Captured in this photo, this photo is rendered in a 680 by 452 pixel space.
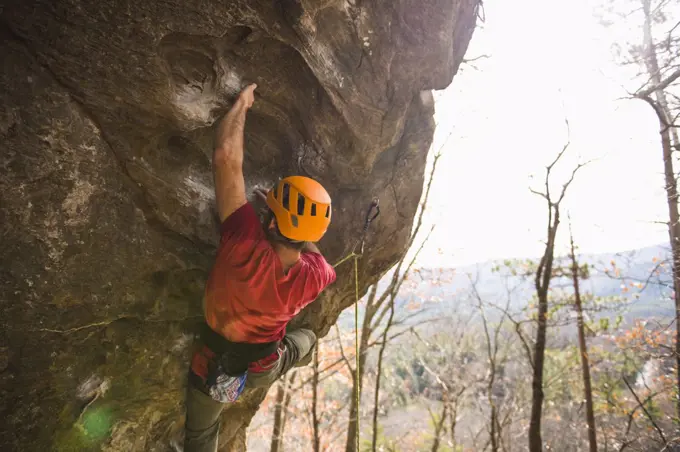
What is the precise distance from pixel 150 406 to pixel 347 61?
12.3 ft

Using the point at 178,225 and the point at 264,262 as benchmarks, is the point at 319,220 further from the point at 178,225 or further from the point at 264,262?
the point at 178,225

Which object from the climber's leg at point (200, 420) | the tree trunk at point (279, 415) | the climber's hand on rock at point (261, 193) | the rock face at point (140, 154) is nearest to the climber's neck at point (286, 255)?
the climber's hand on rock at point (261, 193)

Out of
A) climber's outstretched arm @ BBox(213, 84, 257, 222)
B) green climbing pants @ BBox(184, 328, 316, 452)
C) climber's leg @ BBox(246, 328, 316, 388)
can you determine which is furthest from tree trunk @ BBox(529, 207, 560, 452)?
climber's outstretched arm @ BBox(213, 84, 257, 222)

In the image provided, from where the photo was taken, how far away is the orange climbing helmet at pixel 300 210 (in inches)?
99.5

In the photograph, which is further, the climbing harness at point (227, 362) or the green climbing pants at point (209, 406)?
the green climbing pants at point (209, 406)

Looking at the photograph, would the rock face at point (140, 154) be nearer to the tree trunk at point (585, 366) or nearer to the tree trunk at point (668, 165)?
the tree trunk at point (668, 165)

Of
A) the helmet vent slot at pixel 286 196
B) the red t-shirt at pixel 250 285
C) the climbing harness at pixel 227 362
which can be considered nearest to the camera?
the red t-shirt at pixel 250 285

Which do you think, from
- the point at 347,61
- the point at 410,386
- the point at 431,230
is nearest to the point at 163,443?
the point at 347,61

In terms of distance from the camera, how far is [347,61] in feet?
11.8

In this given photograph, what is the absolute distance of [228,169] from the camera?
2.62 meters

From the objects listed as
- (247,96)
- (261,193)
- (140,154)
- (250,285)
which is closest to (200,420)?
(250,285)

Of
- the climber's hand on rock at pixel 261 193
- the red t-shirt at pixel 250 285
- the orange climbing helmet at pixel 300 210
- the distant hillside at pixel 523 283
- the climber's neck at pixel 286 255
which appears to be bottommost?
the red t-shirt at pixel 250 285

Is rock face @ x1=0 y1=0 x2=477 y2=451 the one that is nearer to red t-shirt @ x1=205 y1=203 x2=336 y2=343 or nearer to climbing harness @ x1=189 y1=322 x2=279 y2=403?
climbing harness @ x1=189 y1=322 x2=279 y2=403

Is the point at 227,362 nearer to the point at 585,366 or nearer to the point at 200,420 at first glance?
the point at 200,420
